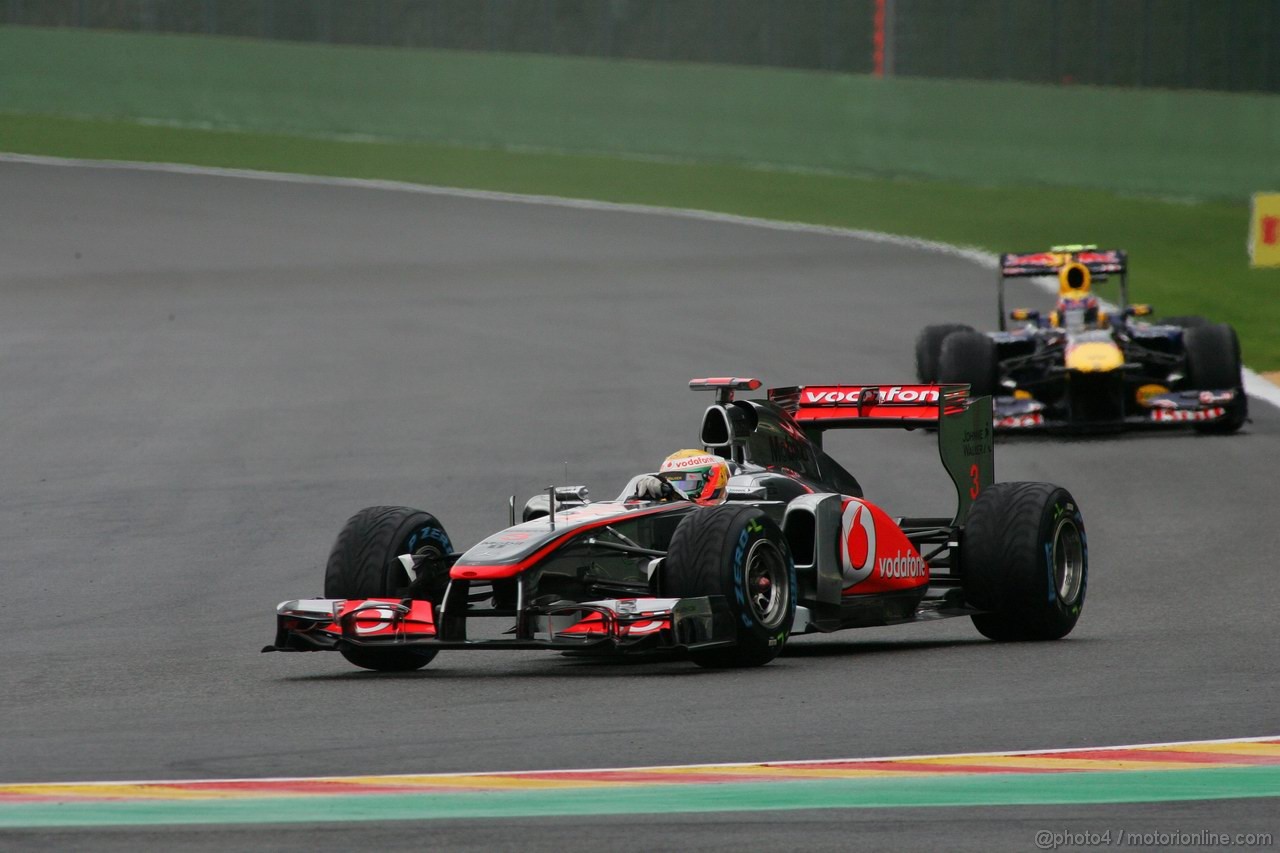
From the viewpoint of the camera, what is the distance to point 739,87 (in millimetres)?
42406

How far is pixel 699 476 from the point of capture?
11.5m

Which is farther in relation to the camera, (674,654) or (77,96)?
(77,96)

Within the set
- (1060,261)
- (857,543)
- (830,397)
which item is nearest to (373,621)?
(857,543)

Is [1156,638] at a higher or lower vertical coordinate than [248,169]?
lower

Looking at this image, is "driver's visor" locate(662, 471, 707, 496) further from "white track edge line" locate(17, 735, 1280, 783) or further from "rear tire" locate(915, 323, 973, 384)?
"rear tire" locate(915, 323, 973, 384)

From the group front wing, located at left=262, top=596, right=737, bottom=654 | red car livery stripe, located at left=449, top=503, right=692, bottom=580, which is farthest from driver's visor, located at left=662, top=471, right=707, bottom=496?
front wing, located at left=262, top=596, right=737, bottom=654

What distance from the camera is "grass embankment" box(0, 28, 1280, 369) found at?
4000 cm

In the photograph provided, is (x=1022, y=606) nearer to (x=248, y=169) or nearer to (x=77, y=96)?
(x=248, y=169)

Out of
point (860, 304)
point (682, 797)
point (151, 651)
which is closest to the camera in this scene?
point (682, 797)

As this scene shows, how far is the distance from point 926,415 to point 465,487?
633 centimetres

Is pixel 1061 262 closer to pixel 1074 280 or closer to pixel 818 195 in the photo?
pixel 1074 280

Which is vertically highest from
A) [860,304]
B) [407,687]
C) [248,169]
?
[248,169]

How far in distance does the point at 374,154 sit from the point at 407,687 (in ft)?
114

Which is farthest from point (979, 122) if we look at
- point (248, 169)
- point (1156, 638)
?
point (1156, 638)
